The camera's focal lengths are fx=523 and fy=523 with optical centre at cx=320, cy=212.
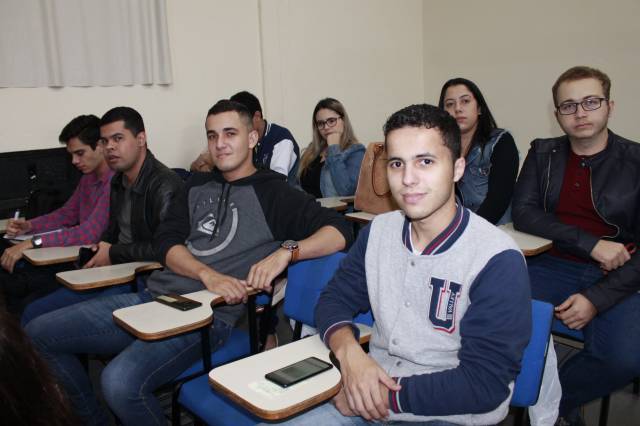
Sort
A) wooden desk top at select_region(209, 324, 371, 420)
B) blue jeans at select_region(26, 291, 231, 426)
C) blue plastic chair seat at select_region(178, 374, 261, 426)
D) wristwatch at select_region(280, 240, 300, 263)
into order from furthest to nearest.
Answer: wristwatch at select_region(280, 240, 300, 263)
blue jeans at select_region(26, 291, 231, 426)
blue plastic chair seat at select_region(178, 374, 261, 426)
wooden desk top at select_region(209, 324, 371, 420)

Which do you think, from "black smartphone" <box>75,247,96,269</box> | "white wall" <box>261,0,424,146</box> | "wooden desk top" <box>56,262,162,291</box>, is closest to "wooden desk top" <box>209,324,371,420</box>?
"wooden desk top" <box>56,262,162,291</box>

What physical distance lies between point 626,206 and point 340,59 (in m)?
3.70

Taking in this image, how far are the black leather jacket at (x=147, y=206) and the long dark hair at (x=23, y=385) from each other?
5.81 feet

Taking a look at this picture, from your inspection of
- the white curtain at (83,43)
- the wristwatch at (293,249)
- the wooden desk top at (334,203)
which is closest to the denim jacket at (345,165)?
the wooden desk top at (334,203)

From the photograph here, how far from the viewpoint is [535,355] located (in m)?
1.31

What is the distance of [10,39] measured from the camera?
3.63 meters

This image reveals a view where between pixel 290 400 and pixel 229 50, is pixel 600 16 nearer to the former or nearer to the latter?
pixel 229 50

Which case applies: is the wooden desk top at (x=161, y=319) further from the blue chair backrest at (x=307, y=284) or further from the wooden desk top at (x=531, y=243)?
the wooden desk top at (x=531, y=243)

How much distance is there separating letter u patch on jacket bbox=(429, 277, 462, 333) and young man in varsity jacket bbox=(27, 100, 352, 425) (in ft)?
2.39

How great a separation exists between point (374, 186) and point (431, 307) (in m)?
1.93

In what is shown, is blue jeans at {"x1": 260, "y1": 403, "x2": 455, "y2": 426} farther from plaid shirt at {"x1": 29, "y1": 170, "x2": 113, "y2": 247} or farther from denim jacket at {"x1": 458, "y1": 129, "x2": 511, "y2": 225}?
plaid shirt at {"x1": 29, "y1": 170, "x2": 113, "y2": 247}

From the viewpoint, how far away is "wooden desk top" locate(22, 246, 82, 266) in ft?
8.16

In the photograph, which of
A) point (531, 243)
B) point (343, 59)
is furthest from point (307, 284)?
point (343, 59)

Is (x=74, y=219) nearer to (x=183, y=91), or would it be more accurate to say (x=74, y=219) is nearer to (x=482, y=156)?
(x=183, y=91)
